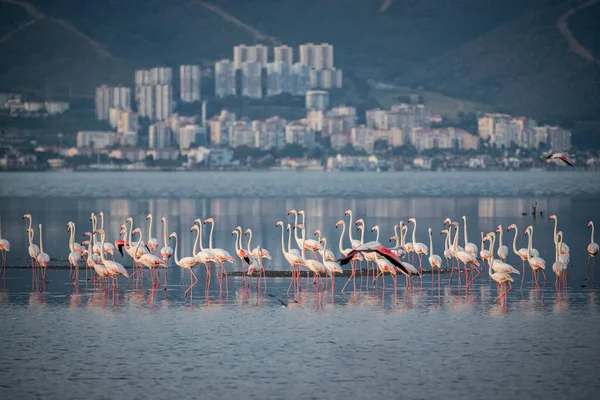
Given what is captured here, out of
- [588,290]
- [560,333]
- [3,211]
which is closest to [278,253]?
[588,290]

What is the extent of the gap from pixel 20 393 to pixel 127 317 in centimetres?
584

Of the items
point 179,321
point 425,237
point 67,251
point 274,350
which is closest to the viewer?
point 274,350

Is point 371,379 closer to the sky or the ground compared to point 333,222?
closer to the ground

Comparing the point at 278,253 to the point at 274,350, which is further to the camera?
the point at 278,253

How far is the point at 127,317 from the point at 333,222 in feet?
96.2

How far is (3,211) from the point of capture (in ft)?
Answer: 202

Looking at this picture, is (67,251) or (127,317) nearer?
(127,317)

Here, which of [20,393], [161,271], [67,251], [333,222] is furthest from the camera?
[333,222]

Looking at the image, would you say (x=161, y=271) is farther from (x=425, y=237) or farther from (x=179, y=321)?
(x=425, y=237)

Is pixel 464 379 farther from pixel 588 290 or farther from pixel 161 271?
pixel 161 271

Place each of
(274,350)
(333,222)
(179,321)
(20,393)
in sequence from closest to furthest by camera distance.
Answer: (20,393) < (274,350) < (179,321) < (333,222)

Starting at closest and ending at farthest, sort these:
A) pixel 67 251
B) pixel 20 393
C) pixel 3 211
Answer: pixel 20 393, pixel 67 251, pixel 3 211

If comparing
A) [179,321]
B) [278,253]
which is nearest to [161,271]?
[278,253]

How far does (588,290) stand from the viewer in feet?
86.3
